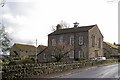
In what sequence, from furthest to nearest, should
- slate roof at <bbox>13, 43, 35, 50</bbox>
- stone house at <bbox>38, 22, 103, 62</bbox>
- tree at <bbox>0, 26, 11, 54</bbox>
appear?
1. slate roof at <bbox>13, 43, 35, 50</bbox>
2. stone house at <bbox>38, 22, 103, 62</bbox>
3. tree at <bbox>0, 26, 11, 54</bbox>

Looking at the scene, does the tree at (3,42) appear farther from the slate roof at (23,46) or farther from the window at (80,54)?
the slate roof at (23,46)

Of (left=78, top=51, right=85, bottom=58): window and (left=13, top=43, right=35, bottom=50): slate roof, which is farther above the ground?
(left=13, top=43, right=35, bottom=50): slate roof

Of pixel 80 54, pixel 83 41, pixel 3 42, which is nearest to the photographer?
pixel 3 42

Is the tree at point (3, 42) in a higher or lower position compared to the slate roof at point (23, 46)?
lower

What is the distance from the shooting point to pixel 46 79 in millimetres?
20406

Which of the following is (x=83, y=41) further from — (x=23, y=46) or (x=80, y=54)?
(x=23, y=46)

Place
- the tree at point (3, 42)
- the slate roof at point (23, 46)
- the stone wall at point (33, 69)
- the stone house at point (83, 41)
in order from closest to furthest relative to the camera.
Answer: the stone wall at point (33, 69) < the tree at point (3, 42) < the stone house at point (83, 41) < the slate roof at point (23, 46)

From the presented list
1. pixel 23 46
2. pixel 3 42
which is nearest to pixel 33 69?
pixel 3 42

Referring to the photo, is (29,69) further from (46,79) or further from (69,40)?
(69,40)

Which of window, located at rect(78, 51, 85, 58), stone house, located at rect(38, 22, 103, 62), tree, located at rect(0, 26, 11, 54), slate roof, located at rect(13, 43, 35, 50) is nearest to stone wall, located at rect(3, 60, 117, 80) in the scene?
tree, located at rect(0, 26, 11, 54)

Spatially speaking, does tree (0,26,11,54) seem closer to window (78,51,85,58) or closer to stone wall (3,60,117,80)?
stone wall (3,60,117,80)

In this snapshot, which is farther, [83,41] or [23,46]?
[23,46]

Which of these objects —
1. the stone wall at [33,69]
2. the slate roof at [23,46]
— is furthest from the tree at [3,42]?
the slate roof at [23,46]

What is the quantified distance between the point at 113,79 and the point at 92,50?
34.1 metres
